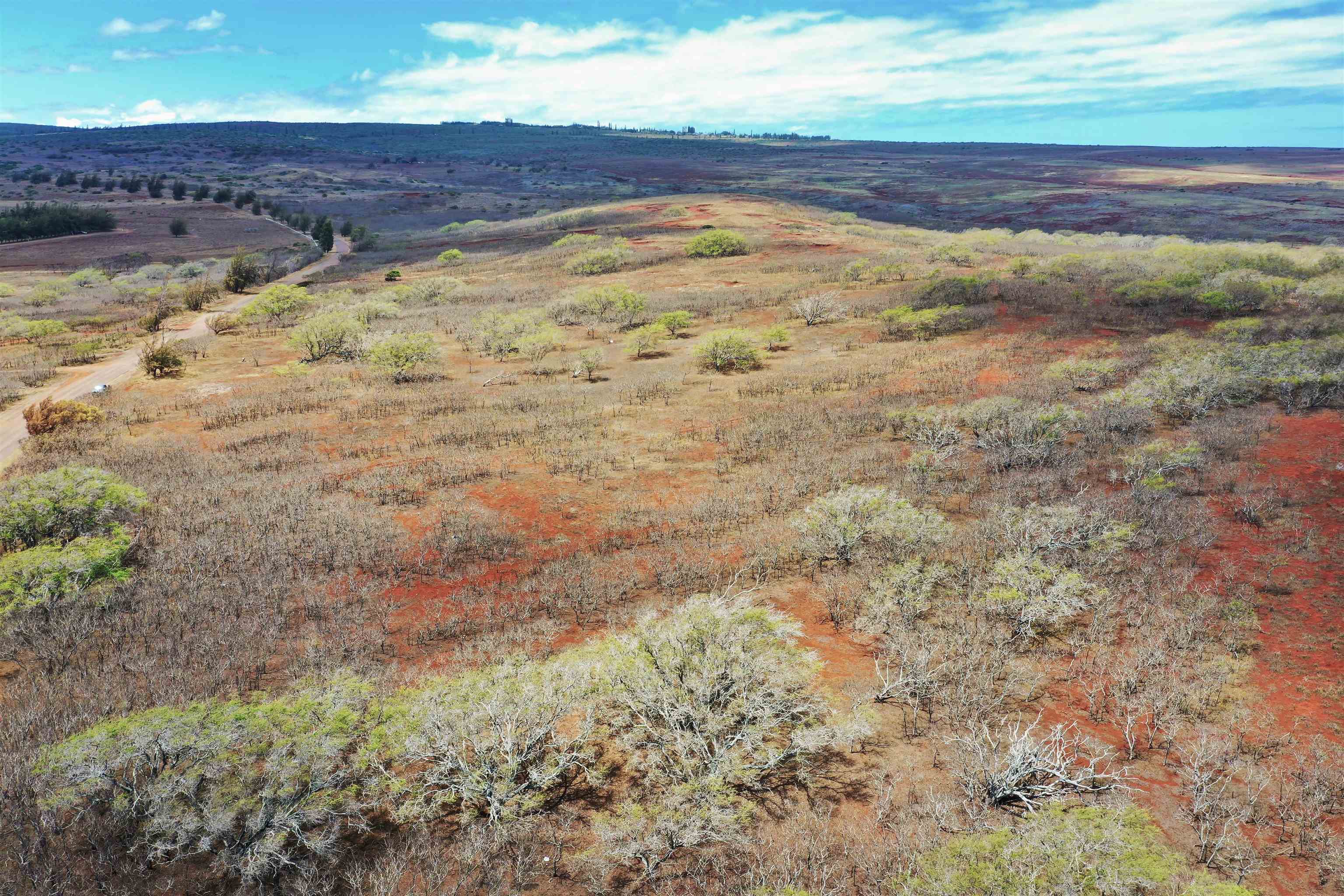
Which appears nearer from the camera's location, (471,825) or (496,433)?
(471,825)

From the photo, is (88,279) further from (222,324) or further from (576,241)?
(576,241)

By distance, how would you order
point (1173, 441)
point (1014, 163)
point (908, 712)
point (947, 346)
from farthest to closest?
point (1014, 163), point (947, 346), point (1173, 441), point (908, 712)

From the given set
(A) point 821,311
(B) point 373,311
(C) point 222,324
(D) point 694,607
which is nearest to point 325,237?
(C) point 222,324

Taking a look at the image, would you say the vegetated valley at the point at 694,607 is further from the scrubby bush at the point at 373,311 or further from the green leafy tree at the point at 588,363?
the scrubby bush at the point at 373,311

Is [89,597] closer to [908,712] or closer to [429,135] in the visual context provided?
[908,712]

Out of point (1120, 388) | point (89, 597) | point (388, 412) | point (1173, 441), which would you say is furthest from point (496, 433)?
point (1120, 388)
